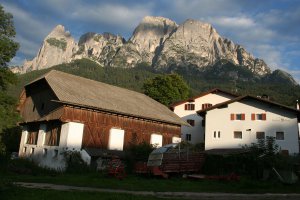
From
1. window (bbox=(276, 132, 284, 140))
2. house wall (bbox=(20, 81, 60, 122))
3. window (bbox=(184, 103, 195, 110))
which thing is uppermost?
window (bbox=(184, 103, 195, 110))

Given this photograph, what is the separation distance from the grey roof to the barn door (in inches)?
84.0

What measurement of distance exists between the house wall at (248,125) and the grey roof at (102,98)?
477 cm

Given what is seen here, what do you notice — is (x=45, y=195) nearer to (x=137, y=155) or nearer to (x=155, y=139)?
(x=137, y=155)

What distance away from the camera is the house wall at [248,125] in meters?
41.2

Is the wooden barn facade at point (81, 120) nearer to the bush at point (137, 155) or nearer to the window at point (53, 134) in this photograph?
the window at point (53, 134)

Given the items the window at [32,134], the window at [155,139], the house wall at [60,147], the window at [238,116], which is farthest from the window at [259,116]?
the window at [32,134]

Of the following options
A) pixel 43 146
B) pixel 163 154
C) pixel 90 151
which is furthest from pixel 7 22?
pixel 163 154

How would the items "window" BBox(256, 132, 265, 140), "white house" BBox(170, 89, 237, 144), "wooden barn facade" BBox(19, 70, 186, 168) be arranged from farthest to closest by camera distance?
"white house" BBox(170, 89, 237, 144)
"window" BBox(256, 132, 265, 140)
"wooden barn facade" BBox(19, 70, 186, 168)

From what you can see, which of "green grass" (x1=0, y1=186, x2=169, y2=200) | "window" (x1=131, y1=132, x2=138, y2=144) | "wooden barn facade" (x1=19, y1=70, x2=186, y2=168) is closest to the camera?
"green grass" (x1=0, y1=186, x2=169, y2=200)

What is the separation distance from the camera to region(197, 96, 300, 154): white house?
41.4 m

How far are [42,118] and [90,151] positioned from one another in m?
7.40

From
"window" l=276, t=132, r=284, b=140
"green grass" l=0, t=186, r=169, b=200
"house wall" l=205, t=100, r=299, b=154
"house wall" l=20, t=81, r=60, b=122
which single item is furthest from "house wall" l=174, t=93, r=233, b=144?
"green grass" l=0, t=186, r=169, b=200

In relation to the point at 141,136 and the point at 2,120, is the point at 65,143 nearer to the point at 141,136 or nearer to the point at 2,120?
the point at 2,120

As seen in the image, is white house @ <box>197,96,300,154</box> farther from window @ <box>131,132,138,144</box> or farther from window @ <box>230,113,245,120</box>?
window @ <box>131,132,138,144</box>
